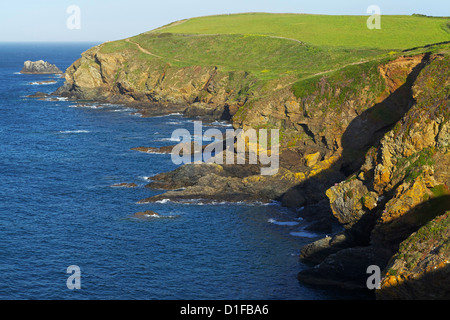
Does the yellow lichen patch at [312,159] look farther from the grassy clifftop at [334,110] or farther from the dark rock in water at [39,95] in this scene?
the dark rock in water at [39,95]

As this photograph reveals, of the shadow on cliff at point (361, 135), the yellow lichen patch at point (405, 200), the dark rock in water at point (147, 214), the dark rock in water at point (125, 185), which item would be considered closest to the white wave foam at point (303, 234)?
the shadow on cliff at point (361, 135)

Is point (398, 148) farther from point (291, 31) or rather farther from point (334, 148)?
point (291, 31)

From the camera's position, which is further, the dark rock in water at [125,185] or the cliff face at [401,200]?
the dark rock in water at [125,185]

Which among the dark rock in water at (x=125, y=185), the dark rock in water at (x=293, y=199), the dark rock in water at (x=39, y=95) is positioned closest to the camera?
the dark rock in water at (x=293, y=199)

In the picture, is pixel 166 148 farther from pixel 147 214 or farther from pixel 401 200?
pixel 401 200

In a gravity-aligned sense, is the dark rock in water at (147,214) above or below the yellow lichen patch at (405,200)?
below

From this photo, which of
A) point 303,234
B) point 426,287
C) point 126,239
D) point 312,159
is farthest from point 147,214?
point 426,287

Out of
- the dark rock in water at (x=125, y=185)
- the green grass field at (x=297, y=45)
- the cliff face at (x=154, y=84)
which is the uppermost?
the green grass field at (x=297, y=45)

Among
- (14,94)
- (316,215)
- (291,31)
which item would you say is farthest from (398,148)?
(14,94)
